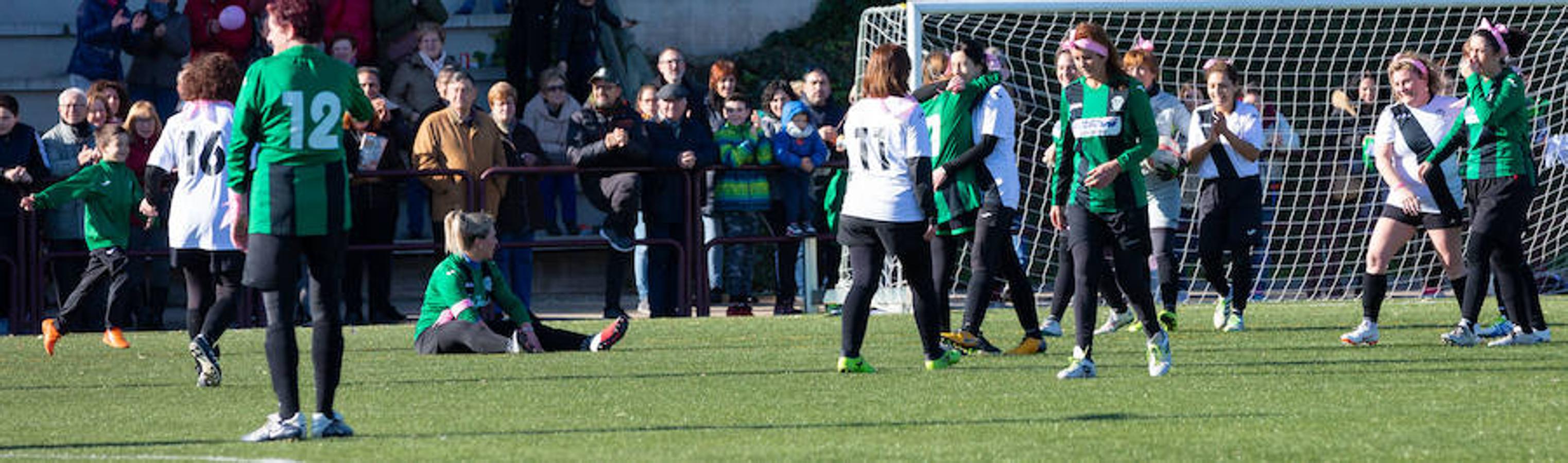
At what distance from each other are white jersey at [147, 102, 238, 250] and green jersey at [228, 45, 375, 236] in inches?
122

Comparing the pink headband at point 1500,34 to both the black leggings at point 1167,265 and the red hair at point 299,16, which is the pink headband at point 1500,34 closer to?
the black leggings at point 1167,265

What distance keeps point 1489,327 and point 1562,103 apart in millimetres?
5605

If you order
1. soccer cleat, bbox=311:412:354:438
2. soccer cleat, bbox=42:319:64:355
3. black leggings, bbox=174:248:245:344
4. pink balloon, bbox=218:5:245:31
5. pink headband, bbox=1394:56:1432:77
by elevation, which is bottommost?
soccer cleat, bbox=42:319:64:355

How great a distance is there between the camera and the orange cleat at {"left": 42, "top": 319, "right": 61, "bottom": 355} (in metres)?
13.2

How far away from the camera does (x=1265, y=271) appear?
18266mm

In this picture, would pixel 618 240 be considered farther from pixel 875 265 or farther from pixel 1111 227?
pixel 1111 227

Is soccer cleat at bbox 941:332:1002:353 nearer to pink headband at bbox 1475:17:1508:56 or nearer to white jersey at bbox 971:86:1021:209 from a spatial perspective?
white jersey at bbox 971:86:1021:209

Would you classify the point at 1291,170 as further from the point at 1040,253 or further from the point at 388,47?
the point at 388,47

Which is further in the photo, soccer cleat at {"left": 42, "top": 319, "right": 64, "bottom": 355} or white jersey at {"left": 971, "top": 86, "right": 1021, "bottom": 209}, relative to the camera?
soccer cleat at {"left": 42, "top": 319, "right": 64, "bottom": 355}

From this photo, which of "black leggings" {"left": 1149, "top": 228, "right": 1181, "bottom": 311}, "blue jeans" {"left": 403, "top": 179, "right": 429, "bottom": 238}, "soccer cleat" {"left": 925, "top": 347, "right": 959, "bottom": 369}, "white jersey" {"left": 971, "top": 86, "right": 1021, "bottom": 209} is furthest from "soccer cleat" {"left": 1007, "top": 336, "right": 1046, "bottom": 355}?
"blue jeans" {"left": 403, "top": 179, "right": 429, "bottom": 238}

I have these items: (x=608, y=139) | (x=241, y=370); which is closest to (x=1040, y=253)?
(x=608, y=139)

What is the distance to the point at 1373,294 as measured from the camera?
487 inches

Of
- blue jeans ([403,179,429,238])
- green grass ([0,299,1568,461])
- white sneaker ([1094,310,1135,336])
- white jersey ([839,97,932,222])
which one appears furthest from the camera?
blue jeans ([403,179,429,238])

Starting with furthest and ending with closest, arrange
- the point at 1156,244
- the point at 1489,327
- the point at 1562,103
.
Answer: the point at 1562,103
the point at 1156,244
the point at 1489,327
